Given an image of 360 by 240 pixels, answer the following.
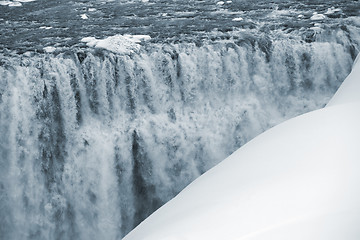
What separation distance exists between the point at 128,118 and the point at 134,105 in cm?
15

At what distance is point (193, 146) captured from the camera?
4.09 meters

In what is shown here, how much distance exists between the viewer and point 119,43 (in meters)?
4.39

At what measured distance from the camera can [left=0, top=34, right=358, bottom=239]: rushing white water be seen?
3.78 metres

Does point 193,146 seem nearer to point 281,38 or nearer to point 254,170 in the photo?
point 281,38

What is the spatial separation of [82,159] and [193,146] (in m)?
1.05

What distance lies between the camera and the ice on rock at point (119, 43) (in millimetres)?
4244

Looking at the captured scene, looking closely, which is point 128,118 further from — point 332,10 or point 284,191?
point 332,10

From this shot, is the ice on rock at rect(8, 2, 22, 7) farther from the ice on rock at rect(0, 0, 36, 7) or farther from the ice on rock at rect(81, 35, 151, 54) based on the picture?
the ice on rock at rect(81, 35, 151, 54)

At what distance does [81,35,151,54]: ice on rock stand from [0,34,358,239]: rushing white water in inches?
4.9

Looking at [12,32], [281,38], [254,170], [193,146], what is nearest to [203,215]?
[254,170]

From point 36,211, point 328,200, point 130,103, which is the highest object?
point 328,200

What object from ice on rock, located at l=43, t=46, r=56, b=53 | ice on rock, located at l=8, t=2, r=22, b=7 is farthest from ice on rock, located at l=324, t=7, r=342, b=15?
ice on rock, located at l=8, t=2, r=22, b=7

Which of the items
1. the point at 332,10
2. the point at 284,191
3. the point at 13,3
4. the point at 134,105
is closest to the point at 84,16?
the point at 13,3

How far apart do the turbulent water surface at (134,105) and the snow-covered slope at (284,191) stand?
5.08ft
